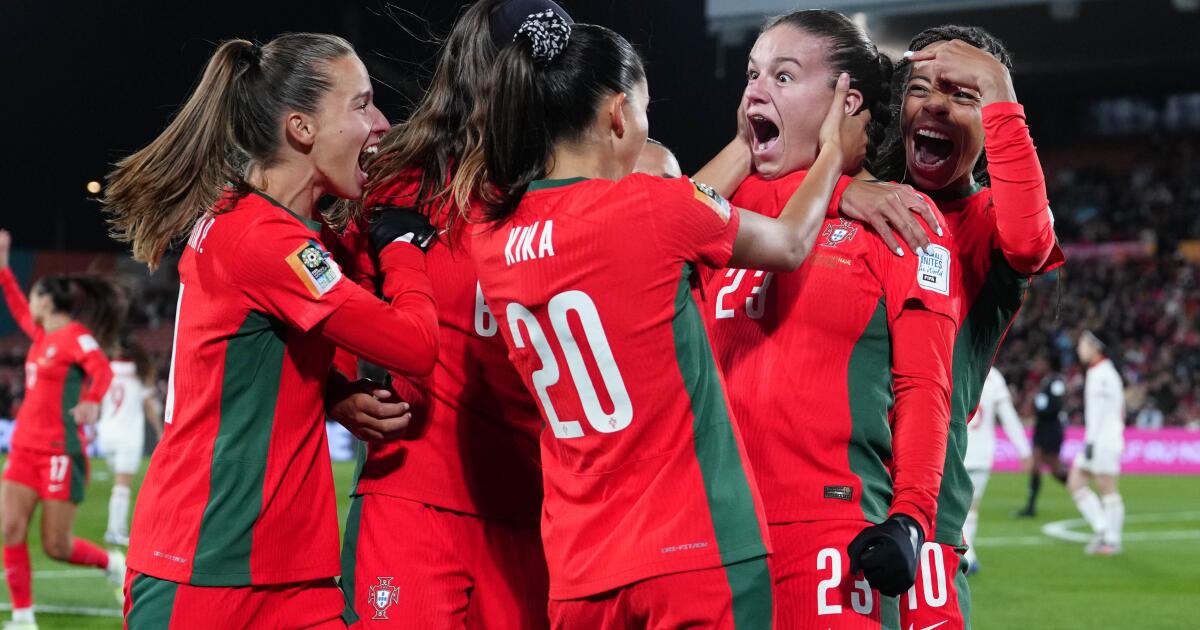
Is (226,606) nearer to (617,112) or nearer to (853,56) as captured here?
(617,112)

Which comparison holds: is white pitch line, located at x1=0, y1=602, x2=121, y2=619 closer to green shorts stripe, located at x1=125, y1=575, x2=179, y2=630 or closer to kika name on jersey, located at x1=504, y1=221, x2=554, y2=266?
green shorts stripe, located at x1=125, y1=575, x2=179, y2=630

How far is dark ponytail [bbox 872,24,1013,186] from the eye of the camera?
321cm

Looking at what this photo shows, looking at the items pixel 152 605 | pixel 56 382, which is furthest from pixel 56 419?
pixel 152 605

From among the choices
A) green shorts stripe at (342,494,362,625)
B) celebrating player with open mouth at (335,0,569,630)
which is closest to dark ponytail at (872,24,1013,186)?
celebrating player with open mouth at (335,0,569,630)

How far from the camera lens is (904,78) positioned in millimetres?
3203

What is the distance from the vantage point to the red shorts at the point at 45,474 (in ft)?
27.9

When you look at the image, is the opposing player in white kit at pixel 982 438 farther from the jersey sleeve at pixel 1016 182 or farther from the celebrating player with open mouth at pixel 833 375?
the celebrating player with open mouth at pixel 833 375

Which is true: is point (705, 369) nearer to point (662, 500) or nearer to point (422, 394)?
point (662, 500)

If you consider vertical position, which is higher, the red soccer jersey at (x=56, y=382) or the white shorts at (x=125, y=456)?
the red soccer jersey at (x=56, y=382)

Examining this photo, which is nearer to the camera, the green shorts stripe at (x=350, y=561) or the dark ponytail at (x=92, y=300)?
the green shorts stripe at (x=350, y=561)

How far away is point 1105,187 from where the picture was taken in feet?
121

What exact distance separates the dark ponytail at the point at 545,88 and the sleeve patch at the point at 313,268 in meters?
0.42

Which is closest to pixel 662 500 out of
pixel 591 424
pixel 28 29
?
pixel 591 424

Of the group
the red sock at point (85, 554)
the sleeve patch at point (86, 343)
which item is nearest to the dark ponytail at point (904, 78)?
the red sock at point (85, 554)
